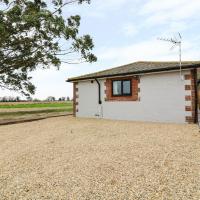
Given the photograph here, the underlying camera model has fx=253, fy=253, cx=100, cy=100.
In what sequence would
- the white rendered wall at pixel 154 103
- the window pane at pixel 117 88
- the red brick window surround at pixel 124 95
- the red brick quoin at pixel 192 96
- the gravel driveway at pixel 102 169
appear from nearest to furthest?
the gravel driveway at pixel 102 169 < the red brick quoin at pixel 192 96 < the white rendered wall at pixel 154 103 < the red brick window surround at pixel 124 95 < the window pane at pixel 117 88

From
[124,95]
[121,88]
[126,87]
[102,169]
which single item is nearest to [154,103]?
[124,95]

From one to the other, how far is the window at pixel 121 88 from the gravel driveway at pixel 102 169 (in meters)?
7.22

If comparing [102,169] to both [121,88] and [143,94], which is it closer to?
[143,94]

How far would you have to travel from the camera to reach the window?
52.1 ft

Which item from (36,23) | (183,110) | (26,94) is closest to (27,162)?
(183,110)

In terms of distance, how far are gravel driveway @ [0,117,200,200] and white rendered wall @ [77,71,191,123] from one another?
4.66 metres

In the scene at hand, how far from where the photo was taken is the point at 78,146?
7.93m

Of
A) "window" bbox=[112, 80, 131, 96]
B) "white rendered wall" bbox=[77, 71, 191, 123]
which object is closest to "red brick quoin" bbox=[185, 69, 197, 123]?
"white rendered wall" bbox=[77, 71, 191, 123]

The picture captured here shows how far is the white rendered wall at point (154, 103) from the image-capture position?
43.8ft

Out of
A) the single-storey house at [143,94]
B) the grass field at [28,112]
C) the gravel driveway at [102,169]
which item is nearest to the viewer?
the gravel driveway at [102,169]

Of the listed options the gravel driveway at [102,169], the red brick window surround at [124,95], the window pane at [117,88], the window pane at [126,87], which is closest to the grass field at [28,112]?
the red brick window surround at [124,95]

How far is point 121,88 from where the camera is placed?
16.3 meters

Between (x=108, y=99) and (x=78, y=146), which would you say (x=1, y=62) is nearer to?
(x=108, y=99)

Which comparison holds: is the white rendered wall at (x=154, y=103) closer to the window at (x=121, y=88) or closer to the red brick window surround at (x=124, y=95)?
the red brick window surround at (x=124, y=95)
